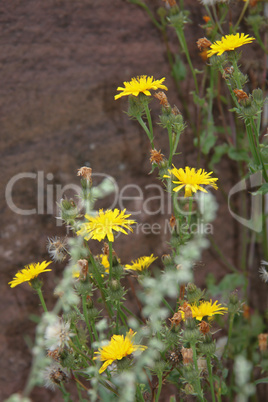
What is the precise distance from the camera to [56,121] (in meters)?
1.87

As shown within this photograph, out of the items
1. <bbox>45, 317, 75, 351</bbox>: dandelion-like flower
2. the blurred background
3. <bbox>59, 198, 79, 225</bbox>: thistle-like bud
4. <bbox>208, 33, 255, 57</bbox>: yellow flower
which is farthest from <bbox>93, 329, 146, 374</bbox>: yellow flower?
<bbox>208, 33, 255, 57</bbox>: yellow flower

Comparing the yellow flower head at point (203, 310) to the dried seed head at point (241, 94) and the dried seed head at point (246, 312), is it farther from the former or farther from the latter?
the dried seed head at point (246, 312)

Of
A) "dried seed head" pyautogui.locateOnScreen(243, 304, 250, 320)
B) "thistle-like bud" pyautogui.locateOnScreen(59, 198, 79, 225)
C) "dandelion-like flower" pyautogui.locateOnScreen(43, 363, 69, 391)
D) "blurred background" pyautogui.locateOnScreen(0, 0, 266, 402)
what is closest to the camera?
"thistle-like bud" pyautogui.locateOnScreen(59, 198, 79, 225)

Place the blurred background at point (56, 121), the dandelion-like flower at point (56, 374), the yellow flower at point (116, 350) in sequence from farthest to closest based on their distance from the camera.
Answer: the blurred background at point (56, 121)
the dandelion-like flower at point (56, 374)
the yellow flower at point (116, 350)

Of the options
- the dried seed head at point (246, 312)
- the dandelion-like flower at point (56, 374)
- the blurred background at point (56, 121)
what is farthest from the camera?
the dried seed head at point (246, 312)

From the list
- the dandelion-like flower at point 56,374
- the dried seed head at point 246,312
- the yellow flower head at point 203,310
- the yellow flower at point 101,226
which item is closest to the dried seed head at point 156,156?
the yellow flower at point 101,226

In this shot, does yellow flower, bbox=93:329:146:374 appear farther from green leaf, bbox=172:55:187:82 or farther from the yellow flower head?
green leaf, bbox=172:55:187:82

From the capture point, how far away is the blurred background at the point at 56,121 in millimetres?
1797

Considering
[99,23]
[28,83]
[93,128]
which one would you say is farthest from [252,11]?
[28,83]

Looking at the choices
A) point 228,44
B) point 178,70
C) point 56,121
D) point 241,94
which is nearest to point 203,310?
point 241,94

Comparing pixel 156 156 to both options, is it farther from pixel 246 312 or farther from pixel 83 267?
pixel 246 312

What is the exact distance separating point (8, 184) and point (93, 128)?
0.40 meters

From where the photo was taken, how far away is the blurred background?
1797 millimetres

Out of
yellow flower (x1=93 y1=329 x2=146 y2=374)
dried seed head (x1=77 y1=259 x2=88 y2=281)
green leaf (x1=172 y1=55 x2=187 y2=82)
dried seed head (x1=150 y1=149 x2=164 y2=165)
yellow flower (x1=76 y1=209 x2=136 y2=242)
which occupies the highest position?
green leaf (x1=172 y1=55 x2=187 y2=82)
